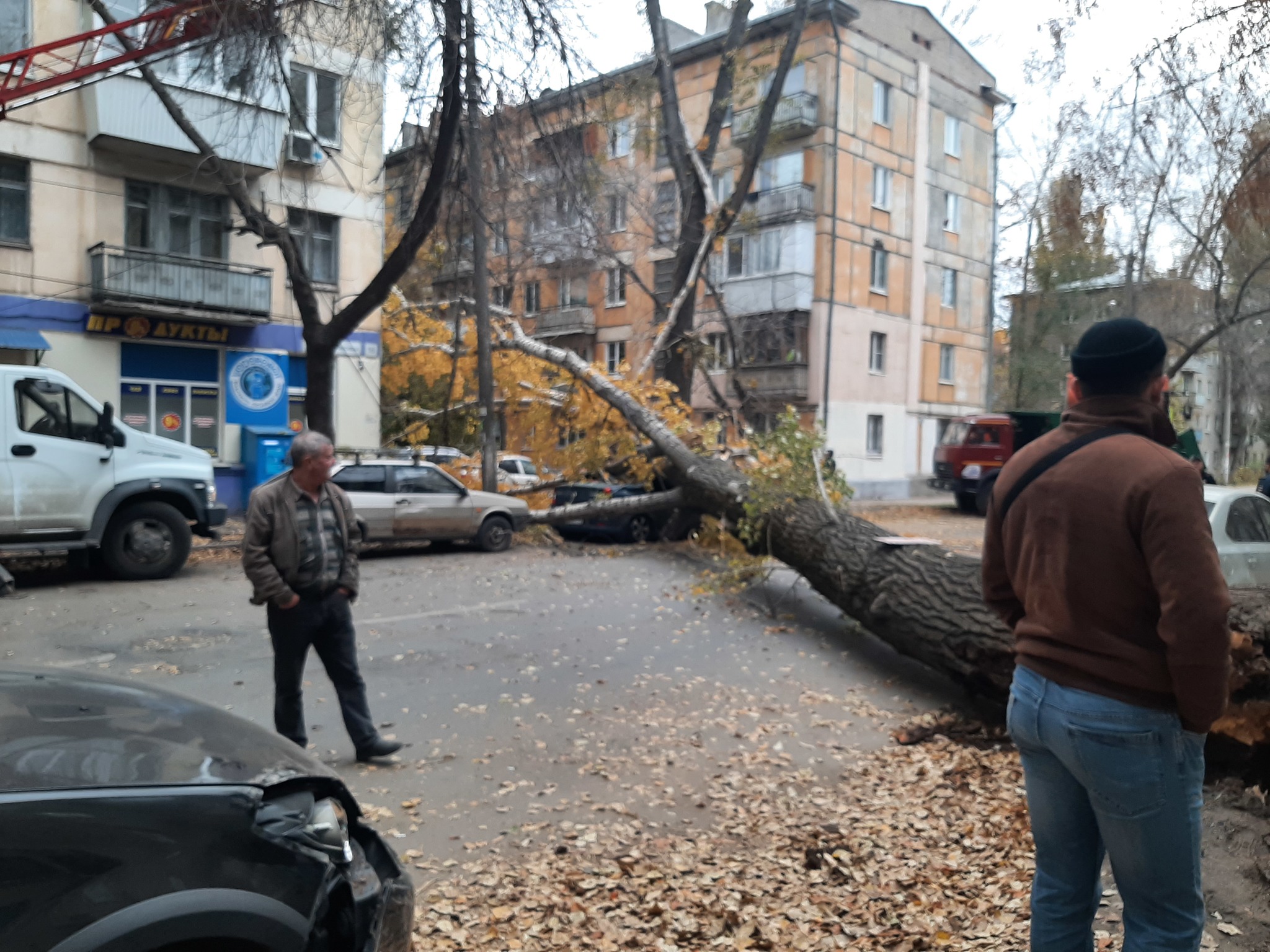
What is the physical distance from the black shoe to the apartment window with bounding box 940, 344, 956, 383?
34.2 metres

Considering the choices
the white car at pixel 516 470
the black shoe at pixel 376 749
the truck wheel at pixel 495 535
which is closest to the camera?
the black shoe at pixel 376 749

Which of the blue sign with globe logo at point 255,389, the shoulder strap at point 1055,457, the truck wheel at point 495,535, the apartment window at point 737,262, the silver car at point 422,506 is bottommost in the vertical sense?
the truck wheel at point 495,535

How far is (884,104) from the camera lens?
3403 centimetres

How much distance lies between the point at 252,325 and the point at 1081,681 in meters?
21.3

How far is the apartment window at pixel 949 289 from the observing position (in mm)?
37062

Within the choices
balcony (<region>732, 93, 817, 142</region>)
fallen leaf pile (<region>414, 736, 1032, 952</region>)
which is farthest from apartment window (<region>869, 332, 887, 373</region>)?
fallen leaf pile (<region>414, 736, 1032, 952</region>)

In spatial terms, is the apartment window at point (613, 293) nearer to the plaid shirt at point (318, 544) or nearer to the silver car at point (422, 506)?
the silver car at point (422, 506)

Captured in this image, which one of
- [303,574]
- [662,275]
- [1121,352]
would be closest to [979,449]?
[662,275]

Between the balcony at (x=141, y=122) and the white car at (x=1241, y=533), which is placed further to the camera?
Result: the balcony at (x=141, y=122)

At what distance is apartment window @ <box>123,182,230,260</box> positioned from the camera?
19781mm

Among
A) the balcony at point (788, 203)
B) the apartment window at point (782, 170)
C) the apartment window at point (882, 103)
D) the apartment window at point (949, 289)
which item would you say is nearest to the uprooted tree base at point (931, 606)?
the balcony at point (788, 203)

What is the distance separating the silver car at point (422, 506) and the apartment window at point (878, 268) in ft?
72.7

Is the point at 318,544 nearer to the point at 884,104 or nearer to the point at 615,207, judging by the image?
the point at 615,207

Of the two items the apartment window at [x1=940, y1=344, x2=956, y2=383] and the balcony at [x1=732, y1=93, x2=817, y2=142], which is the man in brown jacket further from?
the apartment window at [x1=940, y1=344, x2=956, y2=383]
